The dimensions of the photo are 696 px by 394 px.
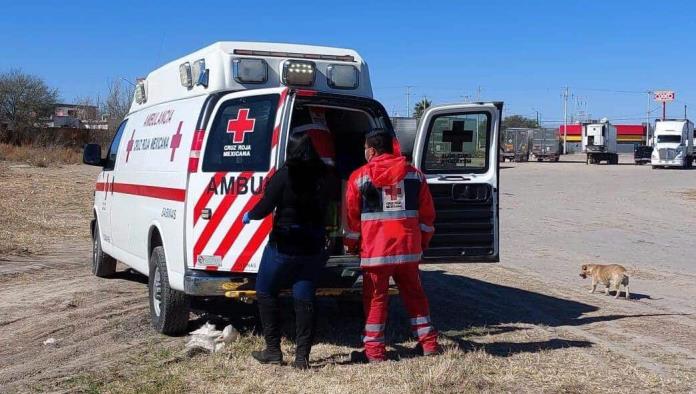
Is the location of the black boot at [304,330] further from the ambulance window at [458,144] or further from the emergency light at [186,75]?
the emergency light at [186,75]

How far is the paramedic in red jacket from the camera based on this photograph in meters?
6.65

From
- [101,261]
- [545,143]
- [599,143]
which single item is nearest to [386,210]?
[101,261]

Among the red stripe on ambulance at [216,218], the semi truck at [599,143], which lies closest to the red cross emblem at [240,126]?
the red stripe on ambulance at [216,218]

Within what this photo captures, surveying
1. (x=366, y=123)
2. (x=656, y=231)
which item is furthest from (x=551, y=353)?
(x=656, y=231)

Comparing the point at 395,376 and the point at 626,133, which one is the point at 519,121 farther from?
the point at 395,376

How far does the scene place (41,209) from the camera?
21.3m

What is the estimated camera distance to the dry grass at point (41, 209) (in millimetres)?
15830

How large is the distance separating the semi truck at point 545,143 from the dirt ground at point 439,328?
6111 centimetres

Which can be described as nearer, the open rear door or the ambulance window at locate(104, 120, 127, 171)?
the open rear door

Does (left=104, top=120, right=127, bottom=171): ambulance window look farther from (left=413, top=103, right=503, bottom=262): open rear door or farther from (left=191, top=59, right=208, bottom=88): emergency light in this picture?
(left=413, top=103, right=503, bottom=262): open rear door

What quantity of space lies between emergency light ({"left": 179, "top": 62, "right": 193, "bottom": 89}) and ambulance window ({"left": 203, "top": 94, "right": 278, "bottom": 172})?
42.1 inches

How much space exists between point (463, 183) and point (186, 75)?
286 cm

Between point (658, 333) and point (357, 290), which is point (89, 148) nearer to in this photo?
point (357, 290)

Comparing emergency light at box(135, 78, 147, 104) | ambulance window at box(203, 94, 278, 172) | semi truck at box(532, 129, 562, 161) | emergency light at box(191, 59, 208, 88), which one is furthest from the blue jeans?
semi truck at box(532, 129, 562, 161)
